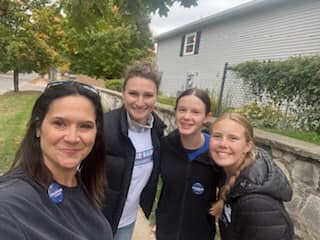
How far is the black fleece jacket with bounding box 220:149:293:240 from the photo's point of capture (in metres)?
1.47

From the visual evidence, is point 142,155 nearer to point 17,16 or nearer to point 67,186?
→ point 67,186

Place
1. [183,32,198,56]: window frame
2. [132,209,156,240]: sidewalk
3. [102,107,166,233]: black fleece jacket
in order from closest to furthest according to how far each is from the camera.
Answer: [102,107,166,233]: black fleece jacket
[132,209,156,240]: sidewalk
[183,32,198,56]: window frame

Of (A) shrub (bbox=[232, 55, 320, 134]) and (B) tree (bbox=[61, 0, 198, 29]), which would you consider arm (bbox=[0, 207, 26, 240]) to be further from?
(A) shrub (bbox=[232, 55, 320, 134])

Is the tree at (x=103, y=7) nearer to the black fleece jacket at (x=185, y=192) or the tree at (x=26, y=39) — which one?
the black fleece jacket at (x=185, y=192)

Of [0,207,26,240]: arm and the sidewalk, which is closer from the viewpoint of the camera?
[0,207,26,240]: arm

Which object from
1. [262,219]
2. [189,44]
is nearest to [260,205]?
[262,219]

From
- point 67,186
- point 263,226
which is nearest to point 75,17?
point 67,186

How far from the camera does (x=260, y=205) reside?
4.85 feet

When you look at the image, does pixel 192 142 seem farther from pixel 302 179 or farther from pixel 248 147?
pixel 302 179

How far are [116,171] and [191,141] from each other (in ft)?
1.91

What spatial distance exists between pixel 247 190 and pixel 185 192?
73 centimetres

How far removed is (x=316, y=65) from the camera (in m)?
4.50

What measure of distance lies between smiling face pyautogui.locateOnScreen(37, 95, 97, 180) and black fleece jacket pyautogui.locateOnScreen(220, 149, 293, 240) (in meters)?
0.84

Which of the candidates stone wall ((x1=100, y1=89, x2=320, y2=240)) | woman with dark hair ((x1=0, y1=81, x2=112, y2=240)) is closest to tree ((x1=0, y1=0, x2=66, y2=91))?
stone wall ((x1=100, y1=89, x2=320, y2=240))
